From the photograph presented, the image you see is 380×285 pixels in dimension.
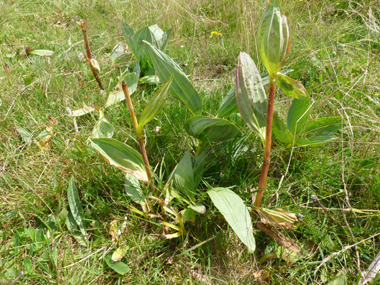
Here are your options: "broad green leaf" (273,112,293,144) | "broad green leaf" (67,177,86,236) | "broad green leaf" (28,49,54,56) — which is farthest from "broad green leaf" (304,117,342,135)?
"broad green leaf" (28,49,54,56)

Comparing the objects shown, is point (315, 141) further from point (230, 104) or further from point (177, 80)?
point (177, 80)

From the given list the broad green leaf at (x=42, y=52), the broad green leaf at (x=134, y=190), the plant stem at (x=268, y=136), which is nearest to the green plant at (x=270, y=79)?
the plant stem at (x=268, y=136)

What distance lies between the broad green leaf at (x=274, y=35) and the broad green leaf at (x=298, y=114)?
485 millimetres

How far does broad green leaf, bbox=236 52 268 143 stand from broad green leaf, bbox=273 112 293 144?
0.15 metres

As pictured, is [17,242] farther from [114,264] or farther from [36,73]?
[36,73]

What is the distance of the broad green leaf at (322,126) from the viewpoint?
1357 mm

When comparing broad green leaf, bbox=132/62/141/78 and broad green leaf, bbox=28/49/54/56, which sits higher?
broad green leaf, bbox=28/49/54/56

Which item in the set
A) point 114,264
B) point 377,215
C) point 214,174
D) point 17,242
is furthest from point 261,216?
point 17,242

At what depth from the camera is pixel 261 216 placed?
1119 millimetres

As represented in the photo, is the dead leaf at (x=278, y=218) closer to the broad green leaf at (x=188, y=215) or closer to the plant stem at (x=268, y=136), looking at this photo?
the plant stem at (x=268, y=136)

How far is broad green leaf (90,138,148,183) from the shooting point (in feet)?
3.62

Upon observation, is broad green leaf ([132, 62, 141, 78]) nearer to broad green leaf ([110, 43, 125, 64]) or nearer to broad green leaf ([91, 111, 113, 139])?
broad green leaf ([110, 43, 125, 64])

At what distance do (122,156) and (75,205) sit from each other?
12.8 inches

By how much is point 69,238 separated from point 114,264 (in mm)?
247
